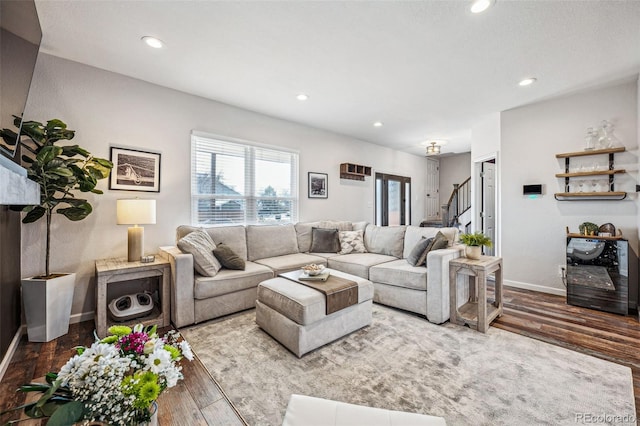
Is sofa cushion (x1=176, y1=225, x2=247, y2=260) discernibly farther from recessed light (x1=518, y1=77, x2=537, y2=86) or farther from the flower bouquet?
recessed light (x1=518, y1=77, x2=537, y2=86)

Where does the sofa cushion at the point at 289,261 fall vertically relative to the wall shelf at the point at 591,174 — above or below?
below

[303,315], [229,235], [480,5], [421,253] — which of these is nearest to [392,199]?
[421,253]

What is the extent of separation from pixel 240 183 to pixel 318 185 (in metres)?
1.58

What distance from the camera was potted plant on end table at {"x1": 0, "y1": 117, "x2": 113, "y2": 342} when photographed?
2.25 m

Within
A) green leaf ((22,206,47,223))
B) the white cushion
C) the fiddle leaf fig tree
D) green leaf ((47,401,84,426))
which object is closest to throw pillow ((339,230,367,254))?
the fiddle leaf fig tree

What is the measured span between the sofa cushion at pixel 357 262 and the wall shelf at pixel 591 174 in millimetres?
2514

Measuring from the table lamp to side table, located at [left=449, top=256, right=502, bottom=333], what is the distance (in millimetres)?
3238

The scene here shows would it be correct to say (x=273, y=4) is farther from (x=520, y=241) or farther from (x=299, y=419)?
Result: (x=520, y=241)

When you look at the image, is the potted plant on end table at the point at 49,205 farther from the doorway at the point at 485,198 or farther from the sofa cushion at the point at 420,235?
the doorway at the point at 485,198

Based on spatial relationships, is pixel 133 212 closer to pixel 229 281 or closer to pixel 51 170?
pixel 51 170

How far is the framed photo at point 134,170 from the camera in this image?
9.86ft

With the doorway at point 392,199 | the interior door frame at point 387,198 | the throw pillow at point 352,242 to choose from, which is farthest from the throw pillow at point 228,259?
the doorway at point 392,199

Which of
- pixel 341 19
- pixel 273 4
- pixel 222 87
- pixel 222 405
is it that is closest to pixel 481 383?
pixel 222 405

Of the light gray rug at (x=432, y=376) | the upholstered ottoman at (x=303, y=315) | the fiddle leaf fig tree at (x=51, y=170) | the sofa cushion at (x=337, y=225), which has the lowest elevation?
the light gray rug at (x=432, y=376)
